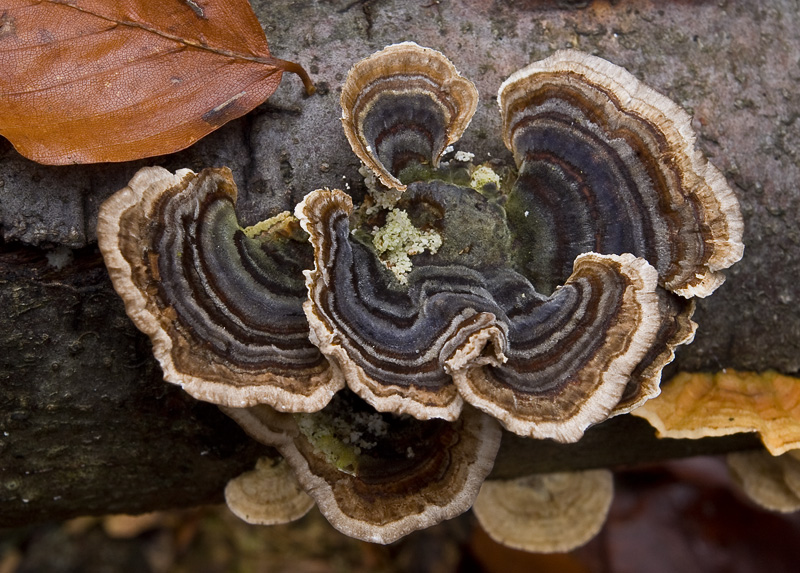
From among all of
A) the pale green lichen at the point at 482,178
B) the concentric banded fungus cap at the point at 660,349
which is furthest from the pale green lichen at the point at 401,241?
the concentric banded fungus cap at the point at 660,349

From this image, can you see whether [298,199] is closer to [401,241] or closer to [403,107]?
[401,241]

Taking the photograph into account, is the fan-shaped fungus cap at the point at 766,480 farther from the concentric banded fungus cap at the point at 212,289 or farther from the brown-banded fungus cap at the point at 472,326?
the concentric banded fungus cap at the point at 212,289

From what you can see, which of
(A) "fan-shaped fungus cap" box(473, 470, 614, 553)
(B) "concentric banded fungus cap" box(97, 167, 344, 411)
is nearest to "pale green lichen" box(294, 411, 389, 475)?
(B) "concentric banded fungus cap" box(97, 167, 344, 411)

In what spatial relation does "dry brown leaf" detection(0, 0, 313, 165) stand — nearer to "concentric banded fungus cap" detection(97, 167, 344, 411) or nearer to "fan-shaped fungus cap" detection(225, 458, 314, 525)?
"concentric banded fungus cap" detection(97, 167, 344, 411)

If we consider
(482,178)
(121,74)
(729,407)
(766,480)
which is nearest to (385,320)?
(482,178)

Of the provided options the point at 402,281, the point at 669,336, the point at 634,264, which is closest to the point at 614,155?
the point at 634,264

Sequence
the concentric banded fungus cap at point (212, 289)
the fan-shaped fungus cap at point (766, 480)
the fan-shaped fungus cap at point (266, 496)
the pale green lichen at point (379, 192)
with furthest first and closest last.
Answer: the fan-shaped fungus cap at point (766, 480), the fan-shaped fungus cap at point (266, 496), the pale green lichen at point (379, 192), the concentric banded fungus cap at point (212, 289)
